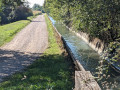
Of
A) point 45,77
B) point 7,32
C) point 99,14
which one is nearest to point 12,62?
point 45,77

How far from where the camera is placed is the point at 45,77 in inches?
292

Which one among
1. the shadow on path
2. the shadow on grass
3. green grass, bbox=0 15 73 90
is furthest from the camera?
the shadow on path

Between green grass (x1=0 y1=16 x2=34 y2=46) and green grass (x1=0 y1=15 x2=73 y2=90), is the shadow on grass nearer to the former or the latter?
green grass (x1=0 y1=15 x2=73 y2=90)

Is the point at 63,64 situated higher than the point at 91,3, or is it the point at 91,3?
the point at 91,3

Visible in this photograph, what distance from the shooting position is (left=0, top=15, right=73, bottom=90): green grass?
6105 millimetres

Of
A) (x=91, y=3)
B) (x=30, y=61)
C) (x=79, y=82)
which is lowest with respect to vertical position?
(x=30, y=61)

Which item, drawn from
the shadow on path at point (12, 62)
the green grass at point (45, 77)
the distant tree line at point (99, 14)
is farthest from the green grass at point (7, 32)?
the distant tree line at point (99, 14)

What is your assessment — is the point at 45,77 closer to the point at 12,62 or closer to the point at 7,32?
the point at 12,62

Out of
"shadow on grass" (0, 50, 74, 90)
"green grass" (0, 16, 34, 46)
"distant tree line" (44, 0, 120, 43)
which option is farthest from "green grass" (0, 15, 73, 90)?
"green grass" (0, 16, 34, 46)

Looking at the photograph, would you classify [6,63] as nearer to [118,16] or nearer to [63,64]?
[63,64]

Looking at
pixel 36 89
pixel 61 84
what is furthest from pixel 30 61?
pixel 36 89

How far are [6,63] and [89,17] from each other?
20.5 ft

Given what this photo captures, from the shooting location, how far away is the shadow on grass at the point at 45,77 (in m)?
6.25

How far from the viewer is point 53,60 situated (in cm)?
1070
